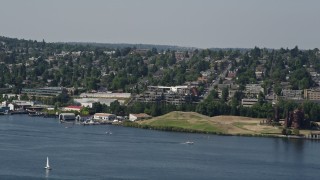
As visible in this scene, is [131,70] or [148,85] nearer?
[148,85]

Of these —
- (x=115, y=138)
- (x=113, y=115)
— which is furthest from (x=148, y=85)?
(x=115, y=138)

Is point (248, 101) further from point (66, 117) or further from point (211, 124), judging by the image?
point (211, 124)

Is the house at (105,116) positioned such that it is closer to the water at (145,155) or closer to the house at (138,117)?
the house at (138,117)

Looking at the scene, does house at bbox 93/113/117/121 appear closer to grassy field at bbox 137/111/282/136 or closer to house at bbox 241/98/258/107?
grassy field at bbox 137/111/282/136

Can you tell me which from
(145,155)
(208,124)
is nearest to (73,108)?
(208,124)

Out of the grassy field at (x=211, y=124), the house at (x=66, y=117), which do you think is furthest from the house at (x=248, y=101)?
the house at (x=66, y=117)

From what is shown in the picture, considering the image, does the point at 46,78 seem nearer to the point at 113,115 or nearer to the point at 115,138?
the point at 113,115
